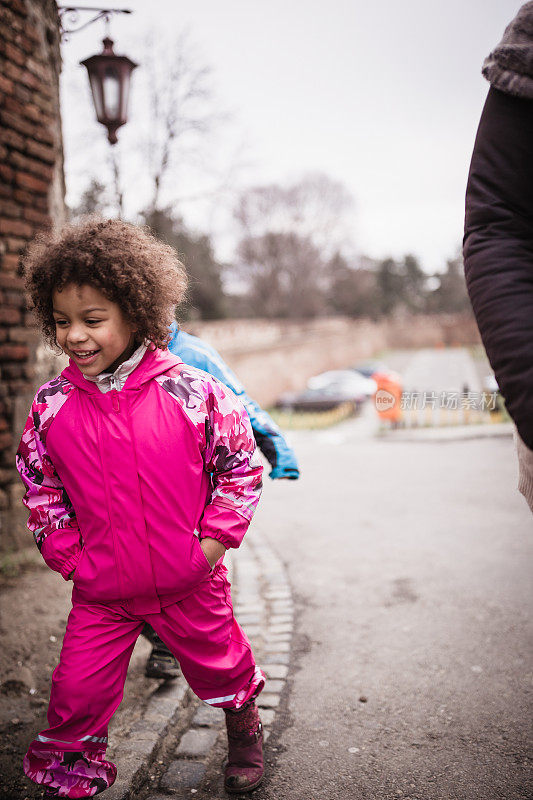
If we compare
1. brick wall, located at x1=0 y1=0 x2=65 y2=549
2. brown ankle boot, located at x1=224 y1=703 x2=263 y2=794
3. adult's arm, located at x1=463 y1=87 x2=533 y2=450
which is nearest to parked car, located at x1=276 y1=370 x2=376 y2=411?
brick wall, located at x1=0 y1=0 x2=65 y2=549

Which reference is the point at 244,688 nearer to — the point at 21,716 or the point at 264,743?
the point at 264,743

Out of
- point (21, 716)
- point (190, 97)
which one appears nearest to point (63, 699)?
point (21, 716)

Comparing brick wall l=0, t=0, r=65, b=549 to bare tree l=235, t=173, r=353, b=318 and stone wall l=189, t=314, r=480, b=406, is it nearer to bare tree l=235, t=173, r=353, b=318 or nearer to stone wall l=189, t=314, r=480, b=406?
stone wall l=189, t=314, r=480, b=406

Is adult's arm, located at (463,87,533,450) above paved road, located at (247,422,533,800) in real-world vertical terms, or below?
above

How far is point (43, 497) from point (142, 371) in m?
0.51

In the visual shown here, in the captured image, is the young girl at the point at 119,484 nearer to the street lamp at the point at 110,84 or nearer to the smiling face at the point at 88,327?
the smiling face at the point at 88,327

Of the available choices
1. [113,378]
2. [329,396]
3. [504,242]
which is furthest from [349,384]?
[504,242]

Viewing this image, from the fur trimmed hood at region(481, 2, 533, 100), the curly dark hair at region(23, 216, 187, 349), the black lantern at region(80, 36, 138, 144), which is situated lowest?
the curly dark hair at region(23, 216, 187, 349)

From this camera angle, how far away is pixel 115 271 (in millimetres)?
1975

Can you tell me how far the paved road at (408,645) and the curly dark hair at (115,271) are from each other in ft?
5.71

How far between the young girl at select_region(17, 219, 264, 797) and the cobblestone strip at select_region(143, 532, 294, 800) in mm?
569

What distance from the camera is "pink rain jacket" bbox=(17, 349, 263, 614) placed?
6.36 feet

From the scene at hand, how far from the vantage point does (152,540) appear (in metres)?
1.95

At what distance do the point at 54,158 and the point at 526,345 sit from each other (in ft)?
13.9
